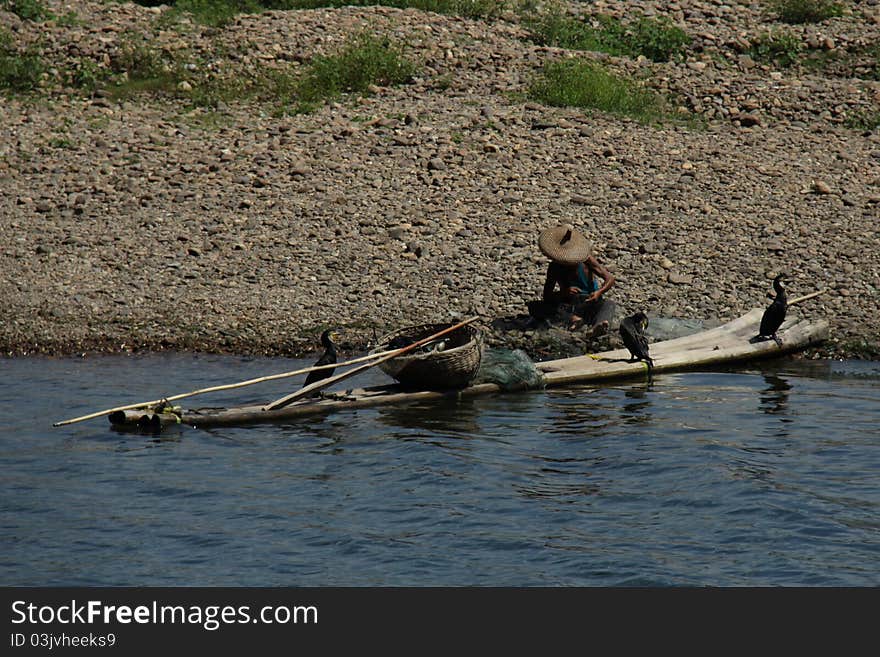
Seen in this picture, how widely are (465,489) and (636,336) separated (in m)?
3.66

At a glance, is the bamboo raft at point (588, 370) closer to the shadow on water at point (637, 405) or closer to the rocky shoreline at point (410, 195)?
the shadow on water at point (637, 405)

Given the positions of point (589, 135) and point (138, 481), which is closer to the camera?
point (138, 481)

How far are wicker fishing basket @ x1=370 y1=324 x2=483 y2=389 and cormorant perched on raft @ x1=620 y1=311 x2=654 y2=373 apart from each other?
162 centimetres

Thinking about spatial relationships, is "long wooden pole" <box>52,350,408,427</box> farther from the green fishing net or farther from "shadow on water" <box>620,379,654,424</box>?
"shadow on water" <box>620,379,654,424</box>

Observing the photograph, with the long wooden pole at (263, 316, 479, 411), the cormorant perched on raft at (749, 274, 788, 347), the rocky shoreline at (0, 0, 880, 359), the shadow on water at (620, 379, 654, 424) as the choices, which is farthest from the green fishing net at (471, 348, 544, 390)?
the cormorant perched on raft at (749, 274, 788, 347)

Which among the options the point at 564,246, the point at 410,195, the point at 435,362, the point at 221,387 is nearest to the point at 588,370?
the point at 564,246

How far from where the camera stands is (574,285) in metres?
14.2

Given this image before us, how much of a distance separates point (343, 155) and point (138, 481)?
8.97 meters

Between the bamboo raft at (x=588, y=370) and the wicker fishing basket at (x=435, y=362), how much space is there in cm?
14

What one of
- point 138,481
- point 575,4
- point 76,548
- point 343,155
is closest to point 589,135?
point 343,155

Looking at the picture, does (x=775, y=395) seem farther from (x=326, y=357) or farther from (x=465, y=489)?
(x=326, y=357)

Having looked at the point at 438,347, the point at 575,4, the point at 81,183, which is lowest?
the point at 438,347

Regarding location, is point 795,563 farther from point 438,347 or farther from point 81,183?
point 81,183

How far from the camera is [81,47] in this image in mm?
21203
